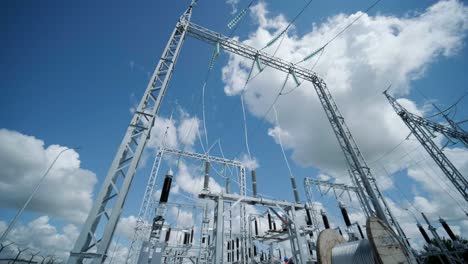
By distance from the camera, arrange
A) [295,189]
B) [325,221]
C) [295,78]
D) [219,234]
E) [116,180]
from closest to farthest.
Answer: [116,180], [219,234], [295,189], [295,78], [325,221]

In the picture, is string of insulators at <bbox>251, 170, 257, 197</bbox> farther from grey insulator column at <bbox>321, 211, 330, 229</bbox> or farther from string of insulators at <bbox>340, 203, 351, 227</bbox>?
grey insulator column at <bbox>321, 211, 330, 229</bbox>

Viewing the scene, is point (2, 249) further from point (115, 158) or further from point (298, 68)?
point (298, 68)

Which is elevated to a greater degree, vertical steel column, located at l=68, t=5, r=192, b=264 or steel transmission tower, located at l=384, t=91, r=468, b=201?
steel transmission tower, located at l=384, t=91, r=468, b=201

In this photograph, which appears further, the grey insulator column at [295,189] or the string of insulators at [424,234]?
the string of insulators at [424,234]

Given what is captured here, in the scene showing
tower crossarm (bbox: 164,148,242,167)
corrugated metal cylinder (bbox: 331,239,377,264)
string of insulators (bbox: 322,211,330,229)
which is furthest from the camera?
tower crossarm (bbox: 164,148,242,167)

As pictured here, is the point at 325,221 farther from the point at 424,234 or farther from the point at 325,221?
the point at 424,234

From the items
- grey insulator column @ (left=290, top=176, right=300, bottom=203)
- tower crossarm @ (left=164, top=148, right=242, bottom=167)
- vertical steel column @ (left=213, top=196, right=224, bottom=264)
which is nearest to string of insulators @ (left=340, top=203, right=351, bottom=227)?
grey insulator column @ (left=290, top=176, right=300, bottom=203)

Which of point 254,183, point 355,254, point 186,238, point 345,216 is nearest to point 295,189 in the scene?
point 254,183

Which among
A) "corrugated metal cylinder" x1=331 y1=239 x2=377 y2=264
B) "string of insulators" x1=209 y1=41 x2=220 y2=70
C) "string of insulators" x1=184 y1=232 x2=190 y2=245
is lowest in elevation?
"corrugated metal cylinder" x1=331 y1=239 x2=377 y2=264

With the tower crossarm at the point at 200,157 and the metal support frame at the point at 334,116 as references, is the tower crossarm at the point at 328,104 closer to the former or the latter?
the metal support frame at the point at 334,116

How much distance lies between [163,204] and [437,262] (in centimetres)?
4820

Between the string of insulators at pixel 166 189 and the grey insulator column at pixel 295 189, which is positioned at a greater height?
the grey insulator column at pixel 295 189

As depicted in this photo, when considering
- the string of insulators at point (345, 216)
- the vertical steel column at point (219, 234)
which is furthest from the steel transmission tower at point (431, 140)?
the vertical steel column at point (219, 234)

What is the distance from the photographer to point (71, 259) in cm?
403
